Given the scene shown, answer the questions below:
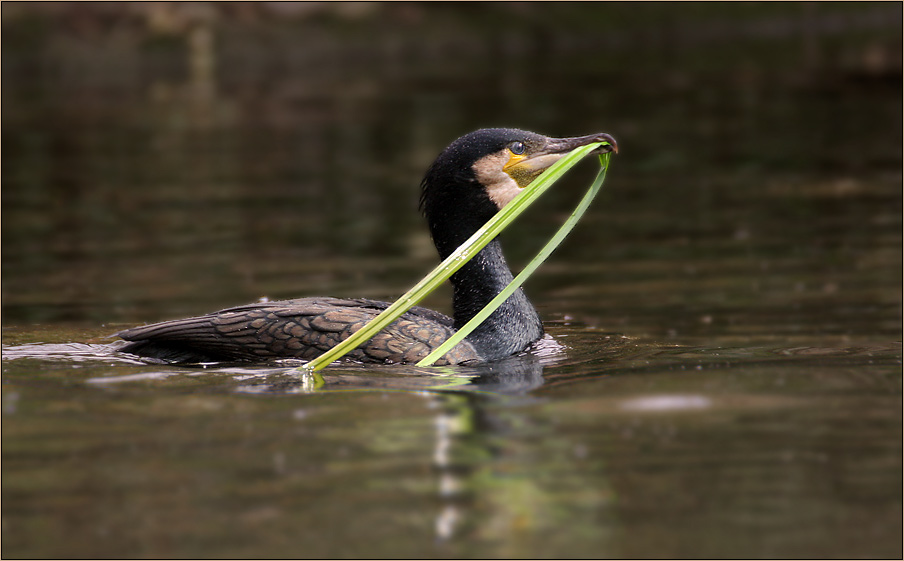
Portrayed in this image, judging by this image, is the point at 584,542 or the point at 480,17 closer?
the point at 584,542

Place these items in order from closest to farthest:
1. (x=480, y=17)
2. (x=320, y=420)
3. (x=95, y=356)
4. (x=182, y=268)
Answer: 1. (x=320, y=420)
2. (x=95, y=356)
3. (x=182, y=268)
4. (x=480, y=17)

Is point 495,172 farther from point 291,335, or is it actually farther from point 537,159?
point 291,335

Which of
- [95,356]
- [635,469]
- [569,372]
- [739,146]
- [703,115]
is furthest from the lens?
[703,115]

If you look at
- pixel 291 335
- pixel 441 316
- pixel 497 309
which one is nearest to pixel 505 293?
pixel 497 309

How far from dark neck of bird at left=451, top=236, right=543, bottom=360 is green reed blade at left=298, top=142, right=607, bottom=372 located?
1.42 ft

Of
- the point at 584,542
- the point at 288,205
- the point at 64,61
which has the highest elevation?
the point at 64,61

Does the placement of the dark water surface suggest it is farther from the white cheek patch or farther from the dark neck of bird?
the white cheek patch

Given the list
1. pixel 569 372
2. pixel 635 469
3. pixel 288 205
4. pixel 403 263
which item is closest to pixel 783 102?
pixel 288 205

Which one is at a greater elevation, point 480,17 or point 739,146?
point 480,17

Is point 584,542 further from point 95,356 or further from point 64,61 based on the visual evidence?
point 64,61

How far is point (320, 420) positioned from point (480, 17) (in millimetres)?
37077

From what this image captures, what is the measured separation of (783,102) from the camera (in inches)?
1009

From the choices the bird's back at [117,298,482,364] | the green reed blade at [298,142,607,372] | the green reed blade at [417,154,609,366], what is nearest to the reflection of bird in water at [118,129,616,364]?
the bird's back at [117,298,482,364]

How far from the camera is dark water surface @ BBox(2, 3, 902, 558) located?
5027 millimetres
